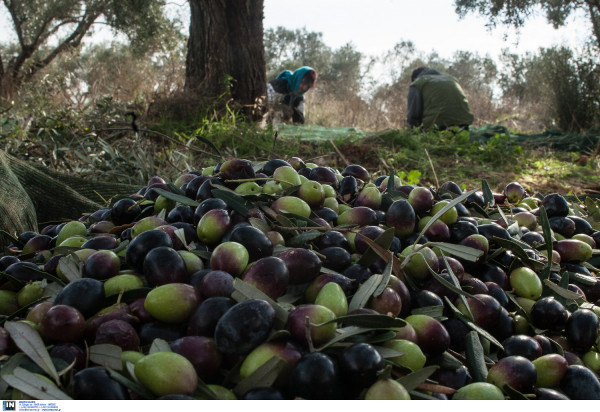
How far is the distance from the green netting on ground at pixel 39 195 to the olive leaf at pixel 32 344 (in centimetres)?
108

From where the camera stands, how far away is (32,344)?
79 cm

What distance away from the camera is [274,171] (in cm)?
147

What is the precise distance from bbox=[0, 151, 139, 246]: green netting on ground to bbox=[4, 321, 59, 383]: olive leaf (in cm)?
108

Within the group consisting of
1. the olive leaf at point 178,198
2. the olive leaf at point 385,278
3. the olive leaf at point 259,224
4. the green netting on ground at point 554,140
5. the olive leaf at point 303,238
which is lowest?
the olive leaf at point 385,278

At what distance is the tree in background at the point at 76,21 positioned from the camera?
12711 millimetres

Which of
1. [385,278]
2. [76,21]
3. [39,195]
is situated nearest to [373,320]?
[385,278]

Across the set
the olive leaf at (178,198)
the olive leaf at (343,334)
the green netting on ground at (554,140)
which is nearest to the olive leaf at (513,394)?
the olive leaf at (343,334)

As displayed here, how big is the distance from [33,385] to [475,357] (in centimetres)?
76

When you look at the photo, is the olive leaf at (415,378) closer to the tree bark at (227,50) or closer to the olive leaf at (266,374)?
the olive leaf at (266,374)

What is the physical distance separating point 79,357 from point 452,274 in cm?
77

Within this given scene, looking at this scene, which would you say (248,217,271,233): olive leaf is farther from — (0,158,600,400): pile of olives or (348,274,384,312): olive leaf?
(348,274,384,312): olive leaf

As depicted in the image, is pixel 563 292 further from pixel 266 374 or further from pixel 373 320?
pixel 266 374

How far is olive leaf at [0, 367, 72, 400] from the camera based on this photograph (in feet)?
2.28

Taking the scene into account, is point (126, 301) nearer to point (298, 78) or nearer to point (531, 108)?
point (298, 78)
